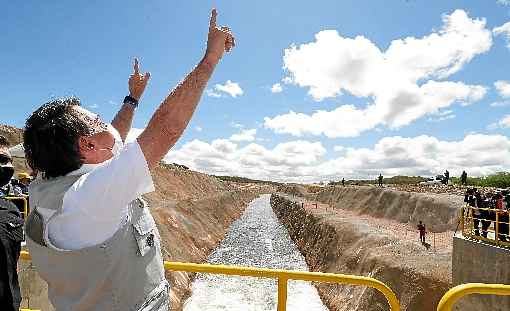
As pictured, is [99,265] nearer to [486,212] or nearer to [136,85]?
[136,85]

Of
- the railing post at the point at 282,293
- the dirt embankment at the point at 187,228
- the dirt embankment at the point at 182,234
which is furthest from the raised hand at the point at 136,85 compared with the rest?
the dirt embankment at the point at 187,228

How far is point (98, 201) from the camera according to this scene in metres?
1.57

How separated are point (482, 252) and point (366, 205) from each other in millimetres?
57072

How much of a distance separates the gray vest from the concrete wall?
13581mm

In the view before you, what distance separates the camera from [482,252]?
14250 mm

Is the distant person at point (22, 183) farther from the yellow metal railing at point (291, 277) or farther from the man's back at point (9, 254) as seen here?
the man's back at point (9, 254)

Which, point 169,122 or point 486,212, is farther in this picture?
point 486,212

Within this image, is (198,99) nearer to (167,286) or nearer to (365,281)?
(167,286)

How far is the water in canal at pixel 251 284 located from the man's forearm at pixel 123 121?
26.3 meters

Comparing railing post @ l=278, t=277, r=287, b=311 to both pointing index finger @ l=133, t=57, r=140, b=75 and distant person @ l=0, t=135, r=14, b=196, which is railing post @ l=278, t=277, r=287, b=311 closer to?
pointing index finger @ l=133, t=57, r=140, b=75

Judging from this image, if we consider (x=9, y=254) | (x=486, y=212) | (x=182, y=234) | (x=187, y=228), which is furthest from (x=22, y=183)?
(x=187, y=228)

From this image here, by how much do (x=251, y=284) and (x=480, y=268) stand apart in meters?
22.1

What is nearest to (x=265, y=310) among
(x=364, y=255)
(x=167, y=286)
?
(x=364, y=255)

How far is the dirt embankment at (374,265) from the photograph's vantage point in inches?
811
